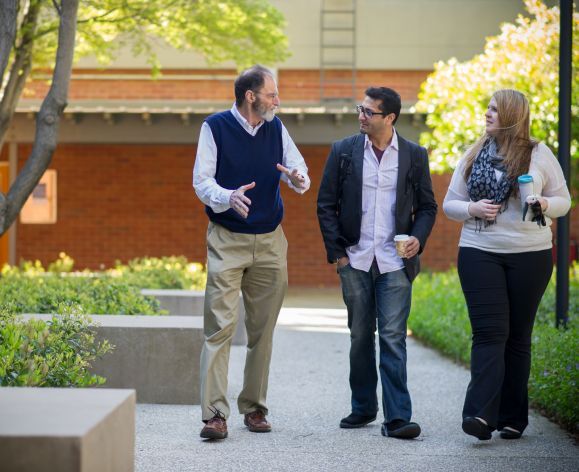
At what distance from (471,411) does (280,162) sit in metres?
1.74

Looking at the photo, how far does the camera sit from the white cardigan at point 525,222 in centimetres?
582

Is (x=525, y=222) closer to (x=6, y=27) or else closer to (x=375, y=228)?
(x=375, y=228)

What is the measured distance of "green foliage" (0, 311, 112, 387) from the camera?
488 cm

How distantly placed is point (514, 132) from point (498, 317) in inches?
39.0

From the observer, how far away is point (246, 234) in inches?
238

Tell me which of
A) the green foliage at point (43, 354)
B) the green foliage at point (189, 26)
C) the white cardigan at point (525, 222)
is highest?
the green foliage at point (189, 26)

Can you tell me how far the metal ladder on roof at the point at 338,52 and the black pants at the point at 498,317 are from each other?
57.3 feet

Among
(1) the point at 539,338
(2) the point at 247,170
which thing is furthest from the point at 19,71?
(2) the point at 247,170

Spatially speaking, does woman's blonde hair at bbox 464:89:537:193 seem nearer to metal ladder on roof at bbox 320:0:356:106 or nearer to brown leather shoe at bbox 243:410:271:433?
brown leather shoe at bbox 243:410:271:433

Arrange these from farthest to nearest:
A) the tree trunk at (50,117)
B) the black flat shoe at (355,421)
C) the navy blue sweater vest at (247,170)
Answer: the tree trunk at (50,117)
the black flat shoe at (355,421)
the navy blue sweater vest at (247,170)

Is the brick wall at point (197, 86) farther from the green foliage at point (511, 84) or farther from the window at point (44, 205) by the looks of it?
the green foliage at point (511, 84)

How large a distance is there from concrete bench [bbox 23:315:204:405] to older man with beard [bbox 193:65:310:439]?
3.26 feet

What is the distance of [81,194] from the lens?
22.6 meters

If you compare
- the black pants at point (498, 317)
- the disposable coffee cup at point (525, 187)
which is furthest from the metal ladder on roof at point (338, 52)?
the disposable coffee cup at point (525, 187)
